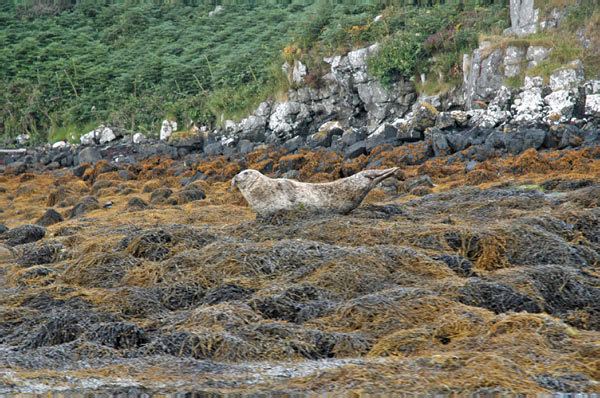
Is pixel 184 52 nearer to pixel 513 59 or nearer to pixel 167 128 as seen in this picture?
pixel 167 128

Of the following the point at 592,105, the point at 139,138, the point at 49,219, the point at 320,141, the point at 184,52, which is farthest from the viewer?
A: the point at 184,52

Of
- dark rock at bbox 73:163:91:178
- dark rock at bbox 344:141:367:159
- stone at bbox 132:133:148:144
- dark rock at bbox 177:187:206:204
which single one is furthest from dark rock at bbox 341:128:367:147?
stone at bbox 132:133:148:144

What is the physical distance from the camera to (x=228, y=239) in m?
6.66

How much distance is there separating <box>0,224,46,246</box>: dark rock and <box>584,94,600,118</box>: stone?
1302 centimetres

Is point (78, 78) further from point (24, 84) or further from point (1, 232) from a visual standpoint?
point (1, 232)

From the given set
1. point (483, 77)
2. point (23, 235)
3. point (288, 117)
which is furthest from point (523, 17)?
point (23, 235)

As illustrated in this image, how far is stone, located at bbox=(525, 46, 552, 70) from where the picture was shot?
17.5 meters

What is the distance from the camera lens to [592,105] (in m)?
15.3

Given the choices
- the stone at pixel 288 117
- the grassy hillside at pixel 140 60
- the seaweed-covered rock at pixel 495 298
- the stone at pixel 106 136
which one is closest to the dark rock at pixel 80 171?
the stone at pixel 288 117

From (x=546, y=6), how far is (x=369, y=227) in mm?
16089

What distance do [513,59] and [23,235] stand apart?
14.7m

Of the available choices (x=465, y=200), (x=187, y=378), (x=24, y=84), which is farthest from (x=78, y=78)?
(x=187, y=378)

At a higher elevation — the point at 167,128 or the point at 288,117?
the point at 288,117

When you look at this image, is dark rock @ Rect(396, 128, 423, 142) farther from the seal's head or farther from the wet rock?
the wet rock
